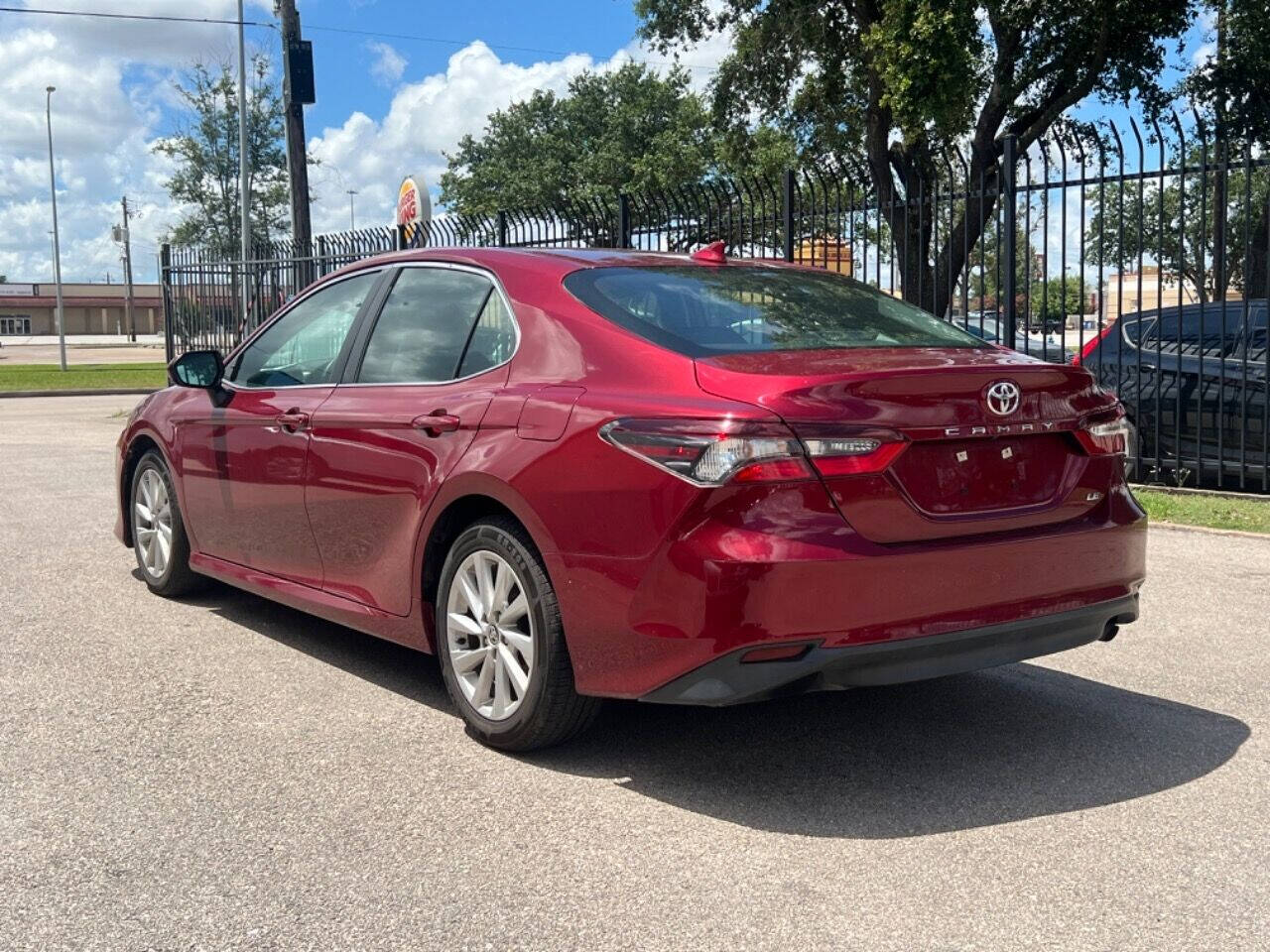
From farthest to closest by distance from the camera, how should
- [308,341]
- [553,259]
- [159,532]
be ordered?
[159,532]
[308,341]
[553,259]

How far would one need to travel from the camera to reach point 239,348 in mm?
5883

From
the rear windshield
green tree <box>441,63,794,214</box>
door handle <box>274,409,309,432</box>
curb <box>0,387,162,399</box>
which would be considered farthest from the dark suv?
green tree <box>441,63,794,214</box>

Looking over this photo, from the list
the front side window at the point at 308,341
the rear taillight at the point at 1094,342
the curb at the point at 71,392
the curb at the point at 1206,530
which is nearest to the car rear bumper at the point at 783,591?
the front side window at the point at 308,341

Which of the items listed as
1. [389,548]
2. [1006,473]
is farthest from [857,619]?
[389,548]

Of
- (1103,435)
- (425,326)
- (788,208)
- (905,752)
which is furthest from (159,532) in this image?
(788,208)

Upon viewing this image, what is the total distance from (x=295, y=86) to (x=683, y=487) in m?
16.0

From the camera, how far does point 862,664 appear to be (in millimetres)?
3516

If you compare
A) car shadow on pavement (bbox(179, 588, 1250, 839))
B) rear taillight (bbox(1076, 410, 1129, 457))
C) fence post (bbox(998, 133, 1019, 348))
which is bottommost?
car shadow on pavement (bbox(179, 588, 1250, 839))

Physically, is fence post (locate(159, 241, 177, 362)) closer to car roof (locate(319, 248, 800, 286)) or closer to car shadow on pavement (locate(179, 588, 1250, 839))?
car roof (locate(319, 248, 800, 286))

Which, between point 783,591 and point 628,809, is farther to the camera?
point 628,809

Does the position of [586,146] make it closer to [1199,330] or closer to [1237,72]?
[1237,72]

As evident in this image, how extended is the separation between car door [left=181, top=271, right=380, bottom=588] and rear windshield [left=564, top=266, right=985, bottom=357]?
1.30 m

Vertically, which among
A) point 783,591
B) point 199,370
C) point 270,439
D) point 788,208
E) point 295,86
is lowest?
point 783,591

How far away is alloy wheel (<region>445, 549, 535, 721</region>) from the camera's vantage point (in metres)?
3.98
